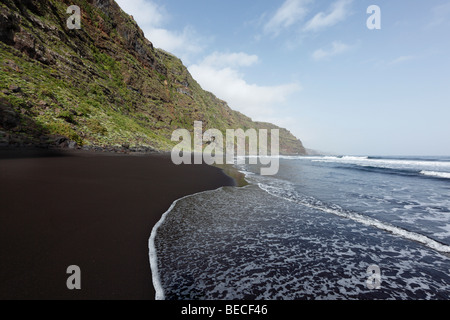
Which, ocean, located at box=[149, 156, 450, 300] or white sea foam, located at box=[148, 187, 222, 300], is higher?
white sea foam, located at box=[148, 187, 222, 300]

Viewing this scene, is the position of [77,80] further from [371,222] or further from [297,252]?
[371,222]

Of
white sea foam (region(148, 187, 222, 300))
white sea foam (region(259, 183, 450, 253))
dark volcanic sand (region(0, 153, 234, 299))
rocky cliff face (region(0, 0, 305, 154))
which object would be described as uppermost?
rocky cliff face (region(0, 0, 305, 154))

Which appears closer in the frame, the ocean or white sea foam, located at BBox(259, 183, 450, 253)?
the ocean

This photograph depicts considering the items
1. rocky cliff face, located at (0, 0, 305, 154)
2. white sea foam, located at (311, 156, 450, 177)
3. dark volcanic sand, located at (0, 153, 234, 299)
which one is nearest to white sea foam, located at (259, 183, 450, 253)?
dark volcanic sand, located at (0, 153, 234, 299)

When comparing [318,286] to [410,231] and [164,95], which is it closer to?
[410,231]

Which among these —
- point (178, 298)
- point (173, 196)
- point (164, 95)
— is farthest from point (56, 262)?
point (164, 95)

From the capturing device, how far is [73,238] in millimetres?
4320

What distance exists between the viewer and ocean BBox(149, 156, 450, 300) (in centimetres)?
358

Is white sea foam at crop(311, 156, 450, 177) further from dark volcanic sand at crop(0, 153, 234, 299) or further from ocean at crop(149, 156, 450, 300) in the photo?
dark volcanic sand at crop(0, 153, 234, 299)

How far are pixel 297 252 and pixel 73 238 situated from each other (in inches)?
218

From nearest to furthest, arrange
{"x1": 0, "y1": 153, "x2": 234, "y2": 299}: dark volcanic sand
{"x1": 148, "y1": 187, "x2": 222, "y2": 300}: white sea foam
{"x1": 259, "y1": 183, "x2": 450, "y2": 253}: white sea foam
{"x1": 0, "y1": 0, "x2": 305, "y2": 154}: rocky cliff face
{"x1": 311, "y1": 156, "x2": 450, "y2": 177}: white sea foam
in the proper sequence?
{"x1": 0, "y1": 153, "x2": 234, "y2": 299}: dark volcanic sand, {"x1": 148, "y1": 187, "x2": 222, "y2": 300}: white sea foam, {"x1": 259, "y1": 183, "x2": 450, "y2": 253}: white sea foam, {"x1": 0, "y1": 0, "x2": 305, "y2": 154}: rocky cliff face, {"x1": 311, "y1": 156, "x2": 450, "y2": 177}: white sea foam

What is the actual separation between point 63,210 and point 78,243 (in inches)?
85.0

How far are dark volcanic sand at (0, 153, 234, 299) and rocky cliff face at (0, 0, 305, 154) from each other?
1390cm

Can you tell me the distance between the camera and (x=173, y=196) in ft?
30.3
